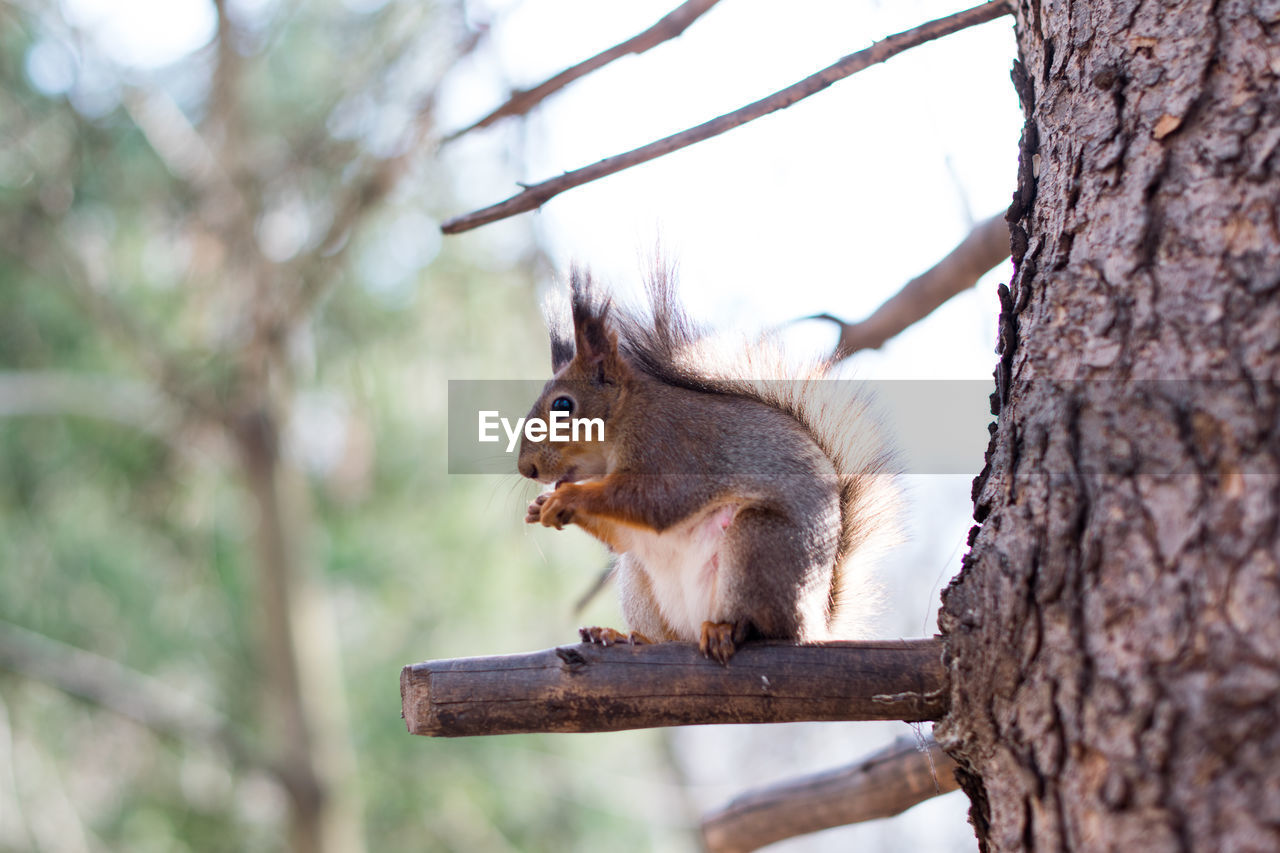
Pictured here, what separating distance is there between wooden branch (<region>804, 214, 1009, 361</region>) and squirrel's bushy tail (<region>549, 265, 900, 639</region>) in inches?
6.2

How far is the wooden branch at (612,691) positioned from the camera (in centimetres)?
116

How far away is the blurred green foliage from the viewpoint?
4.48 m

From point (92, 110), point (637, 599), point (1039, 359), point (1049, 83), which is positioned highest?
point (92, 110)

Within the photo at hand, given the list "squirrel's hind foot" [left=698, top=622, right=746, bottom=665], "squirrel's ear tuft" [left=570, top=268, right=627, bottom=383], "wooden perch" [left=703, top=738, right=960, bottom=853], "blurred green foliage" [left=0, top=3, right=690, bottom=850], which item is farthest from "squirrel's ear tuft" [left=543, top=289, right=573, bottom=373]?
"blurred green foliage" [left=0, top=3, right=690, bottom=850]

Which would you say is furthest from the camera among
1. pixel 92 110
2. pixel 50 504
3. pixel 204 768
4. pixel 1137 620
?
pixel 204 768

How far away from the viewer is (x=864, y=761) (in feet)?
6.21

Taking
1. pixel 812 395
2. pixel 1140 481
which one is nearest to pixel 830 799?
pixel 812 395

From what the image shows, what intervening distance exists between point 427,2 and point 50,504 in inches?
136

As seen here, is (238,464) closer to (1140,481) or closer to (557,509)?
(557,509)

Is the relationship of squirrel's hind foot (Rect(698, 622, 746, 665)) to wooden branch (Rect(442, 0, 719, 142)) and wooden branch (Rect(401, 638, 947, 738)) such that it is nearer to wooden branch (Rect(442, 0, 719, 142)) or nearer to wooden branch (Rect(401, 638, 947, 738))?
wooden branch (Rect(401, 638, 947, 738))

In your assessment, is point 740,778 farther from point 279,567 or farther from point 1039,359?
point 1039,359

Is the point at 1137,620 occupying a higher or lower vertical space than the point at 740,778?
higher

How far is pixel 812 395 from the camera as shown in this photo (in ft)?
5.36

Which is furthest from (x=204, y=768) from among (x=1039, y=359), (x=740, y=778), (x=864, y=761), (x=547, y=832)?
(x=1039, y=359)
